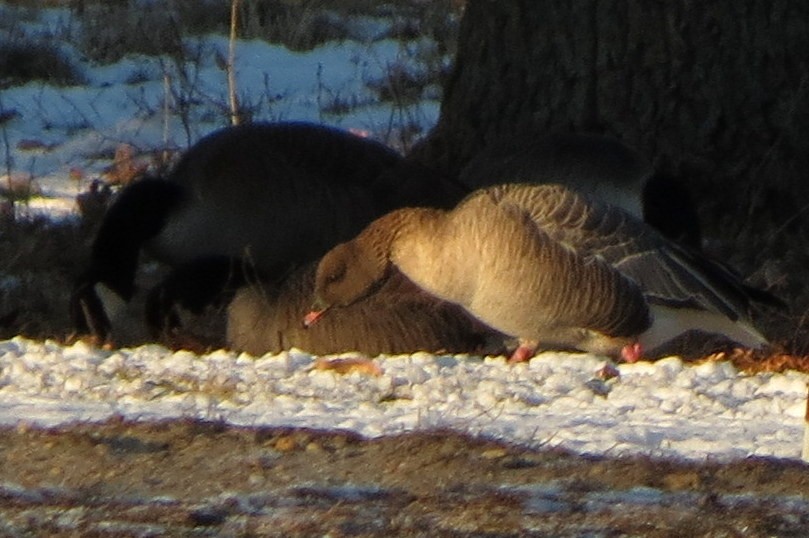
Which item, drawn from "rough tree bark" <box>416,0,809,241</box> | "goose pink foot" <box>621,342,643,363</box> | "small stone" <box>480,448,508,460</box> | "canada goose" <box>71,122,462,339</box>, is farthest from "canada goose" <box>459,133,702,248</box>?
"small stone" <box>480,448,508,460</box>

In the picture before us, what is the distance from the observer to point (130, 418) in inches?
178

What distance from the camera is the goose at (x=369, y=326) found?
6801 millimetres

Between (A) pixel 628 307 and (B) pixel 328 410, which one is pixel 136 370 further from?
(A) pixel 628 307

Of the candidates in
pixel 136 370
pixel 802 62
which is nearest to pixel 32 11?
pixel 802 62

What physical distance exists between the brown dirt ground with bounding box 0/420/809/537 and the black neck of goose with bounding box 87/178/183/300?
149 inches

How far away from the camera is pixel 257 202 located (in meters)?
8.32

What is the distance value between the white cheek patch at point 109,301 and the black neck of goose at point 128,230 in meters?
0.03

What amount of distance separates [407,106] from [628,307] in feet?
15.8

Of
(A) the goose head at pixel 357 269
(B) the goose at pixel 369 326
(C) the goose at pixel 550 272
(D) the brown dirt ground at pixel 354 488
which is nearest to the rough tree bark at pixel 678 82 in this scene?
(C) the goose at pixel 550 272

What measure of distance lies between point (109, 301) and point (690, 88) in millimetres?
2738

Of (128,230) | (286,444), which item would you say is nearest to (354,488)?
(286,444)

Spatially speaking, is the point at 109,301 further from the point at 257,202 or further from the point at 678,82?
the point at 678,82

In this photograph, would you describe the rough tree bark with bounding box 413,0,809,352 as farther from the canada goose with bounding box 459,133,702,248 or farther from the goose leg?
the goose leg

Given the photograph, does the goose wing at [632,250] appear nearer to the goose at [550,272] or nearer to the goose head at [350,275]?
the goose at [550,272]
